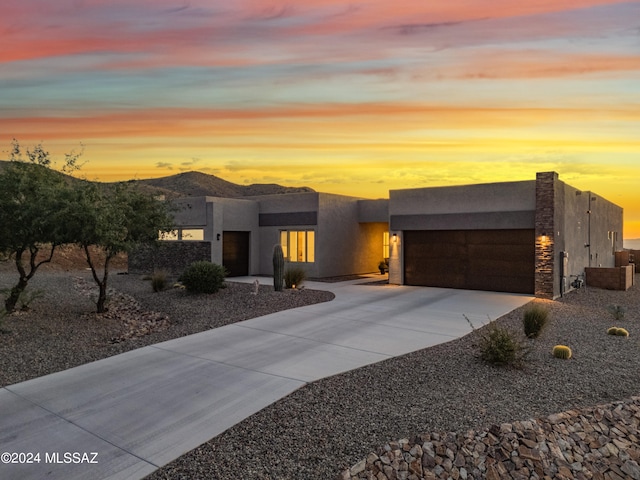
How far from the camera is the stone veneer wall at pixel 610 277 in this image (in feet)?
63.2

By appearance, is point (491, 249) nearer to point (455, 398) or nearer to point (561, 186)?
point (561, 186)

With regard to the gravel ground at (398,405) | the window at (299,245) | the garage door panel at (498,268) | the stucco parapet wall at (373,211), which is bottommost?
the gravel ground at (398,405)

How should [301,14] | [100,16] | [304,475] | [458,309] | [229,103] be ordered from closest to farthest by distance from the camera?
[304,475]
[100,16]
[301,14]
[458,309]
[229,103]

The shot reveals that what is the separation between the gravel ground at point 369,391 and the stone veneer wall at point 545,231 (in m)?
4.03

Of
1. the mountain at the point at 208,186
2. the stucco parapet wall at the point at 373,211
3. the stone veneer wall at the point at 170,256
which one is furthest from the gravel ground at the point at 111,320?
the mountain at the point at 208,186

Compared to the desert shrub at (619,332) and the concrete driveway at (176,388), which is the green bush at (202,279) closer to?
the concrete driveway at (176,388)

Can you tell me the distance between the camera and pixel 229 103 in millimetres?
Result: 15836

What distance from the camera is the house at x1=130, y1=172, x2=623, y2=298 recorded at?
17.1 metres

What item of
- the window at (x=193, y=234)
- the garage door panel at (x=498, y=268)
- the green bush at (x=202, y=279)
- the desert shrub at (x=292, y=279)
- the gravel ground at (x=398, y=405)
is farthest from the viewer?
the window at (x=193, y=234)

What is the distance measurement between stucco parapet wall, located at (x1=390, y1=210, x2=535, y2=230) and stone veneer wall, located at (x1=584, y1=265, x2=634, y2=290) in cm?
579

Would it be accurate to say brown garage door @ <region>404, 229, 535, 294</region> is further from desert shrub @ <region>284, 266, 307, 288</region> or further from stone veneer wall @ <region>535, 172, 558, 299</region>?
desert shrub @ <region>284, 266, 307, 288</region>

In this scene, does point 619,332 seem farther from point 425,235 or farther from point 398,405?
point 425,235

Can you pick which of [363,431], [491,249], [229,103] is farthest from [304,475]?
[491,249]

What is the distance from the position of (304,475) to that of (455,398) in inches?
109
